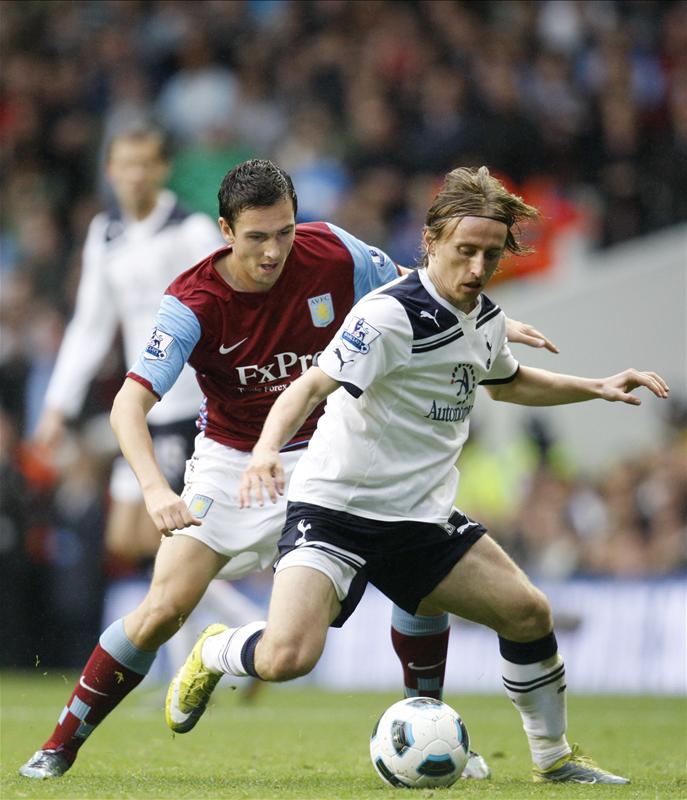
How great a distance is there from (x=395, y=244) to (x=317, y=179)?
120 centimetres

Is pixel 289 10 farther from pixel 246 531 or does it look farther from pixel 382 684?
pixel 246 531

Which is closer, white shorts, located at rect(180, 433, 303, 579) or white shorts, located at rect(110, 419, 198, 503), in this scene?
white shorts, located at rect(180, 433, 303, 579)

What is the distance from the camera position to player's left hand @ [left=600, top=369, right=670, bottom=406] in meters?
5.60

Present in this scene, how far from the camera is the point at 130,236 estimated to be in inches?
327

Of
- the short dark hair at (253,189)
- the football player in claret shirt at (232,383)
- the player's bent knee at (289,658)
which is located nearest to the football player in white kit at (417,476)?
the player's bent knee at (289,658)

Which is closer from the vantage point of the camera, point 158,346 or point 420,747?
point 420,747

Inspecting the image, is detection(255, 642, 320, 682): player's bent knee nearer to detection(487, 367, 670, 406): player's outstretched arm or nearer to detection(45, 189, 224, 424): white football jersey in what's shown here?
detection(487, 367, 670, 406): player's outstretched arm

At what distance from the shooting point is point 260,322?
5.90 metres

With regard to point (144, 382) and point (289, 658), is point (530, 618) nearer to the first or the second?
point (289, 658)

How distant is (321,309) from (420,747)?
5.60ft

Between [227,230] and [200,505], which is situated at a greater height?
[227,230]

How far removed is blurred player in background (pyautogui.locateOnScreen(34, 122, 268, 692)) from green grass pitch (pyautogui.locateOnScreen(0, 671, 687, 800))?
1.34 m

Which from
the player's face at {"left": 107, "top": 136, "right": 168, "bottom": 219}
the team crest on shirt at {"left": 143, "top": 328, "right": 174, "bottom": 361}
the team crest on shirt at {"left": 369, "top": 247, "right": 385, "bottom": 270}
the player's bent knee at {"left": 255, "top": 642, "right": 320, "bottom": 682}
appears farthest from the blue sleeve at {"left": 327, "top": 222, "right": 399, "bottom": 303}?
the player's face at {"left": 107, "top": 136, "right": 168, "bottom": 219}

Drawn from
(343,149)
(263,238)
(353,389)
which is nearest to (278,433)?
(353,389)
